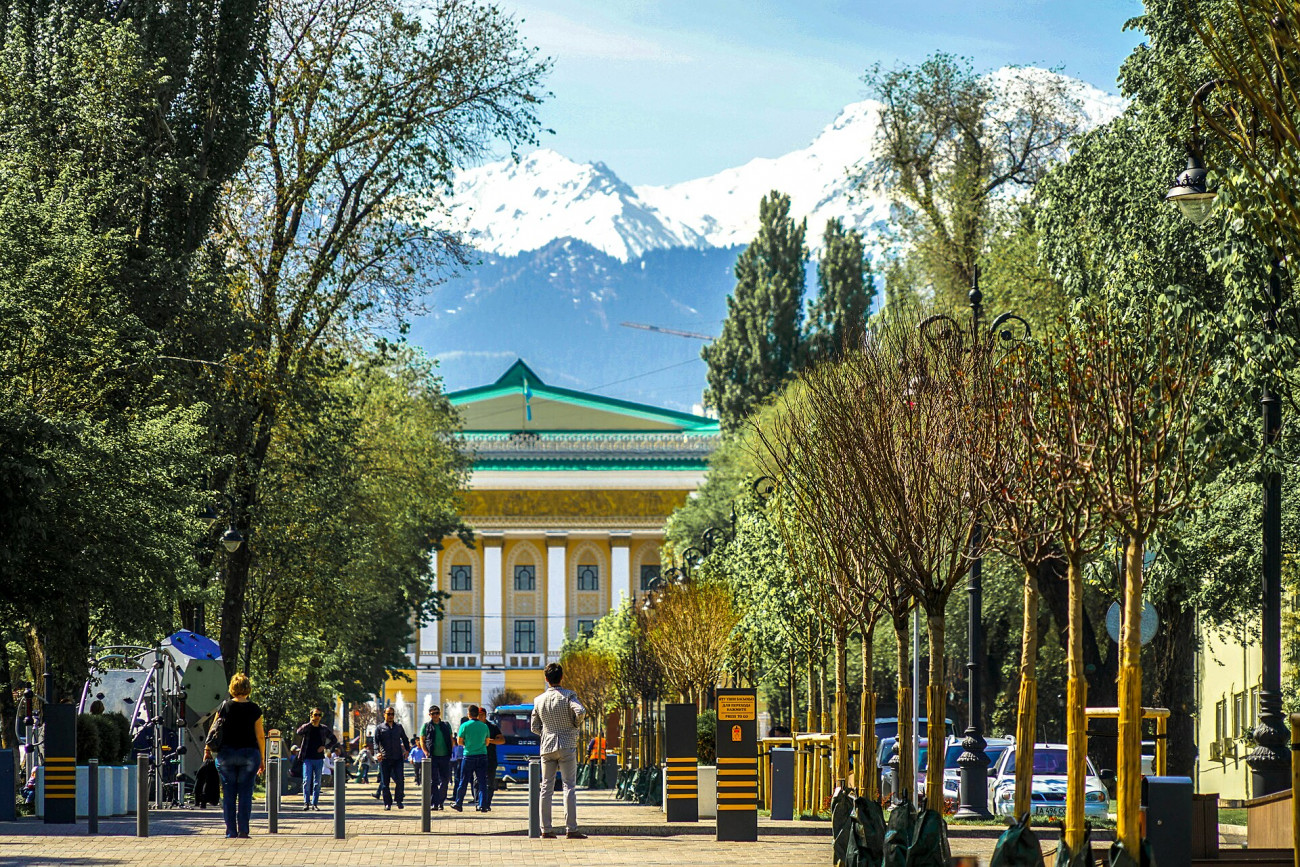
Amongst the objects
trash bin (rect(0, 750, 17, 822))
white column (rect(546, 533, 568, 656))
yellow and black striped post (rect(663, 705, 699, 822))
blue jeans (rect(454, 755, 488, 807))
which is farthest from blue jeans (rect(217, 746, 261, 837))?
white column (rect(546, 533, 568, 656))

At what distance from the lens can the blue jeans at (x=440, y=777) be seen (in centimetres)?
3341

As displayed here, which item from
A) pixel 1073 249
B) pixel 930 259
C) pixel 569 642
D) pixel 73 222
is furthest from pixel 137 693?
pixel 569 642

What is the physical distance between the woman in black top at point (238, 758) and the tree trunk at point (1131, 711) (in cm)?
1127

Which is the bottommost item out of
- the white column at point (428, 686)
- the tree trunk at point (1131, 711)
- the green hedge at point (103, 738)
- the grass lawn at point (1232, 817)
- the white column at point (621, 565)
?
the white column at point (428, 686)

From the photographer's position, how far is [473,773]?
110ft

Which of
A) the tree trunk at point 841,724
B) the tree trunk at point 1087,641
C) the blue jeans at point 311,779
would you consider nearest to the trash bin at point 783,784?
the tree trunk at point 841,724

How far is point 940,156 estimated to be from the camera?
48219 millimetres

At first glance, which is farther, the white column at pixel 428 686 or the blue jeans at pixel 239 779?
the white column at pixel 428 686

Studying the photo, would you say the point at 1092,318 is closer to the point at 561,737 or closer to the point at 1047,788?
the point at 561,737

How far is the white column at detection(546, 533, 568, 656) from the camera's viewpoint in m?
120

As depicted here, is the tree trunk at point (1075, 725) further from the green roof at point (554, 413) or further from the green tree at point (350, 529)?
the green roof at point (554, 413)

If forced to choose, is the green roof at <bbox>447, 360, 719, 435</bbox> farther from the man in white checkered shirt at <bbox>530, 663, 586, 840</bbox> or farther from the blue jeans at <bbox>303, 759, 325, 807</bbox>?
the man in white checkered shirt at <bbox>530, 663, 586, 840</bbox>

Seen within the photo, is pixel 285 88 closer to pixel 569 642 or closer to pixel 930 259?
pixel 930 259

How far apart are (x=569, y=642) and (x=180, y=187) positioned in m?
68.1
